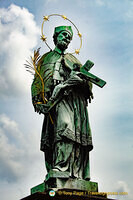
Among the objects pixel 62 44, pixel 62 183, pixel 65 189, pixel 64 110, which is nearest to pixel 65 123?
pixel 64 110

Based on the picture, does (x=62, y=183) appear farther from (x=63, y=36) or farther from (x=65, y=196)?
(x=63, y=36)

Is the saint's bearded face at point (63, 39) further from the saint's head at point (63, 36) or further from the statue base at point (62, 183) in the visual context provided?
the statue base at point (62, 183)

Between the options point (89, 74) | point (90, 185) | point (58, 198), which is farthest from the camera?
point (89, 74)

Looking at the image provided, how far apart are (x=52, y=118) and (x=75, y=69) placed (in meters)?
1.52

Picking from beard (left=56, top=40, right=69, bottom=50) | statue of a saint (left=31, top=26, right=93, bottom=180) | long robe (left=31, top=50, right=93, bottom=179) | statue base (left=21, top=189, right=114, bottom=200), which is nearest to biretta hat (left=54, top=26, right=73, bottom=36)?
statue of a saint (left=31, top=26, right=93, bottom=180)

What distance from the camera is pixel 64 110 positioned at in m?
10.8

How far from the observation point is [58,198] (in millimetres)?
9219

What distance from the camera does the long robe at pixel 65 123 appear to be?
34.0ft

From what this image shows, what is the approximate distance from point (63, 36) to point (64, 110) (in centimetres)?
238

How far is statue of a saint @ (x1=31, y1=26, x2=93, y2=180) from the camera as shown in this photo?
1040 centimetres

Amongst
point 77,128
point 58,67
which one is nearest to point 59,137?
point 77,128

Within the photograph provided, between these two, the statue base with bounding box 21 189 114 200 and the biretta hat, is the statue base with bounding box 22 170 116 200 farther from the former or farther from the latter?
the biretta hat

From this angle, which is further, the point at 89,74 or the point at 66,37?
the point at 66,37

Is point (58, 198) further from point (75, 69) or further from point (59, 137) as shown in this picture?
point (75, 69)
